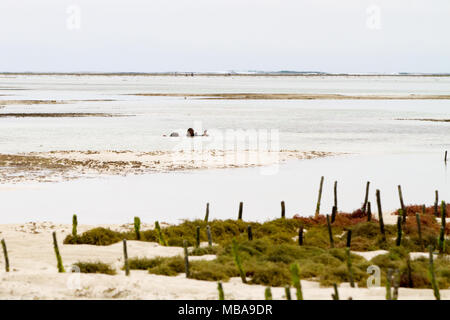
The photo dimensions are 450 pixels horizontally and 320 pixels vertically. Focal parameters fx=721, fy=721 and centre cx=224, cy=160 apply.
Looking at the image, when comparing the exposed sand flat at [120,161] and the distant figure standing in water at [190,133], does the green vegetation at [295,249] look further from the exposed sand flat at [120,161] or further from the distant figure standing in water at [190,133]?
the distant figure standing in water at [190,133]

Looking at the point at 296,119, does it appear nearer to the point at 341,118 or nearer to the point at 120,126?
the point at 341,118

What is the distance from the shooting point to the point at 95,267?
55.2ft

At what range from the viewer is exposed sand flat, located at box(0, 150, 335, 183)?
114ft

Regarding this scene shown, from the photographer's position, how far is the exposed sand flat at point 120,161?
114ft

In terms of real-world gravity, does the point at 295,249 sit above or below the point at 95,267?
below

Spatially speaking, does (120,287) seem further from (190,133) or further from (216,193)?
(190,133)

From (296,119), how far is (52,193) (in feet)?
144

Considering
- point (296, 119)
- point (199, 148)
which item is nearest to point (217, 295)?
point (199, 148)

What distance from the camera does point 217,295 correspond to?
14.5 m

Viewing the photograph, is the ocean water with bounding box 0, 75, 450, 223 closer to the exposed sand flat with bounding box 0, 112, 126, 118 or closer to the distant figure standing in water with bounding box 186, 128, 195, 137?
the distant figure standing in water with bounding box 186, 128, 195, 137

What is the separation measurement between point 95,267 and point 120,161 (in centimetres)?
2257

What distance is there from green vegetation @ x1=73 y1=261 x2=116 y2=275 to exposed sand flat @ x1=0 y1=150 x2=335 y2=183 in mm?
16137

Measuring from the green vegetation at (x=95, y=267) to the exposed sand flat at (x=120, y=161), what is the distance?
16.1 m

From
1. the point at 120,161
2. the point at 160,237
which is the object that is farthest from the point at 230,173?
the point at 160,237
